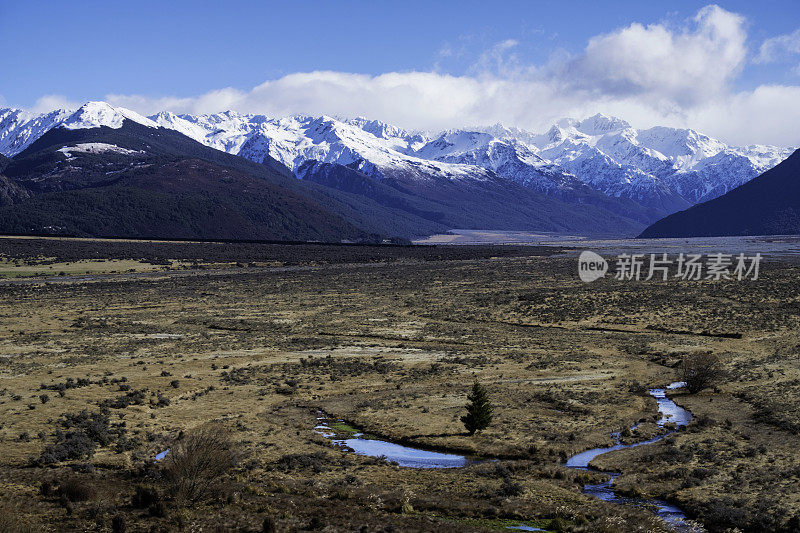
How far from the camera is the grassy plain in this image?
2527cm

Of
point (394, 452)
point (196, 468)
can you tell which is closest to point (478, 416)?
point (394, 452)

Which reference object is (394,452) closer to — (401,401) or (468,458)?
(468,458)

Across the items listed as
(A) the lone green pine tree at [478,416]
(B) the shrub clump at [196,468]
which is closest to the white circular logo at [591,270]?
(A) the lone green pine tree at [478,416]

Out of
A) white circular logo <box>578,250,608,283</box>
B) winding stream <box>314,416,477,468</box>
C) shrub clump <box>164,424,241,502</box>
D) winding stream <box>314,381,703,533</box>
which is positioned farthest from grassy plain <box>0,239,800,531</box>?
white circular logo <box>578,250,608,283</box>

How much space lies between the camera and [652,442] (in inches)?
1340

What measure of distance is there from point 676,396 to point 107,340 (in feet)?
148

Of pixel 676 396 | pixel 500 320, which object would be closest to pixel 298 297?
pixel 500 320

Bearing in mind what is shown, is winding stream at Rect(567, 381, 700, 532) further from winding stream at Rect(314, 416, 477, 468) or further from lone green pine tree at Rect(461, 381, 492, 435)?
winding stream at Rect(314, 416, 477, 468)

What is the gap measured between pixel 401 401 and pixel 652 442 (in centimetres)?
1397

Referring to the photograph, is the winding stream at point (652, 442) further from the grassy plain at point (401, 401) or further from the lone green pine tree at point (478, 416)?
the lone green pine tree at point (478, 416)

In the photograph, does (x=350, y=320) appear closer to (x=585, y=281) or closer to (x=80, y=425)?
(x=80, y=425)

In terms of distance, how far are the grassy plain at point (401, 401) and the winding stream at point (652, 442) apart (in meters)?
0.52

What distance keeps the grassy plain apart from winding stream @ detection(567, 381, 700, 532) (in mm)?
522

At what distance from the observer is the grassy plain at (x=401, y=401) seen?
2527 cm
